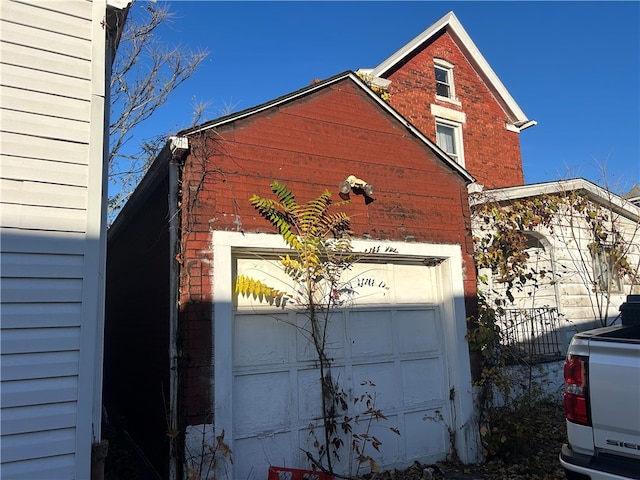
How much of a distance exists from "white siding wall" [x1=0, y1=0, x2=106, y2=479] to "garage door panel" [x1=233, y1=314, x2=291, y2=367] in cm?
167

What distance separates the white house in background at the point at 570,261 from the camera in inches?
331

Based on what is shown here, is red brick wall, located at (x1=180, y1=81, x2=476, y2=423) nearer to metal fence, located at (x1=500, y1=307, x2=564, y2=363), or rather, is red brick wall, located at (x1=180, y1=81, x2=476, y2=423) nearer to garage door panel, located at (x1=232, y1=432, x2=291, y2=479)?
garage door panel, located at (x1=232, y1=432, x2=291, y2=479)

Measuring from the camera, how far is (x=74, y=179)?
3.20 metres

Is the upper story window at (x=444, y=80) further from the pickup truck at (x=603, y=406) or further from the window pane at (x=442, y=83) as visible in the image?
the pickup truck at (x=603, y=406)

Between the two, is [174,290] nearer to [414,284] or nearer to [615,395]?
[414,284]

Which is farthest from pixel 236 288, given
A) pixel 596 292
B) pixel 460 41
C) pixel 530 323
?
pixel 460 41

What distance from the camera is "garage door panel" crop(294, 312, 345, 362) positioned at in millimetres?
5027

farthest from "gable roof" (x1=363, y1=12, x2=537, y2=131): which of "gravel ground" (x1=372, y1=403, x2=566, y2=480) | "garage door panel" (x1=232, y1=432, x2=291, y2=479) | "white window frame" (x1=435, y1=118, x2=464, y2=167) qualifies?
"garage door panel" (x1=232, y1=432, x2=291, y2=479)

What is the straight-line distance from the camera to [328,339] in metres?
5.18

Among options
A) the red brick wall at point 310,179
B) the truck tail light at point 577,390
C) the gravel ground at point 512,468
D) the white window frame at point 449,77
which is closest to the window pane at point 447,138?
the white window frame at point 449,77

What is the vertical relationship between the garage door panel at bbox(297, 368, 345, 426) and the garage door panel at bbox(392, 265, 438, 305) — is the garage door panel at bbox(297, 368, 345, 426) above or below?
below

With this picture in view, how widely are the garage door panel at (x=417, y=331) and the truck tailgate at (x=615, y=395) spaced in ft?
9.30

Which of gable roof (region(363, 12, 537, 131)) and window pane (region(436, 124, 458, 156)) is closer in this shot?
gable roof (region(363, 12, 537, 131))

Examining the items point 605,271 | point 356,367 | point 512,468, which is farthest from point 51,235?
point 605,271
